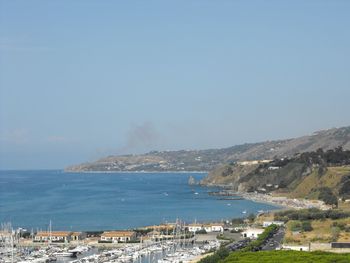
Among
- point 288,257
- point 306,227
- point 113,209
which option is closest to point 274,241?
point 306,227

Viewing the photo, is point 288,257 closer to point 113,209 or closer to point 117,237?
point 117,237

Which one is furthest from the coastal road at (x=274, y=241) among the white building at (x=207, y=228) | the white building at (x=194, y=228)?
the white building at (x=194, y=228)

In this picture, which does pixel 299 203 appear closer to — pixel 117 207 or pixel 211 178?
pixel 117 207

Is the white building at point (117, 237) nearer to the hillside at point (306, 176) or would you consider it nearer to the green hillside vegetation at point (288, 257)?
the green hillside vegetation at point (288, 257)

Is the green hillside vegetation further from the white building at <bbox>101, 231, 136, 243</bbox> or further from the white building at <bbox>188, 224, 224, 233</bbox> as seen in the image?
the white building at <bbox>188, 224, 224, 233</bbox>

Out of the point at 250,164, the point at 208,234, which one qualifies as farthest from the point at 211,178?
the point at 208,234
